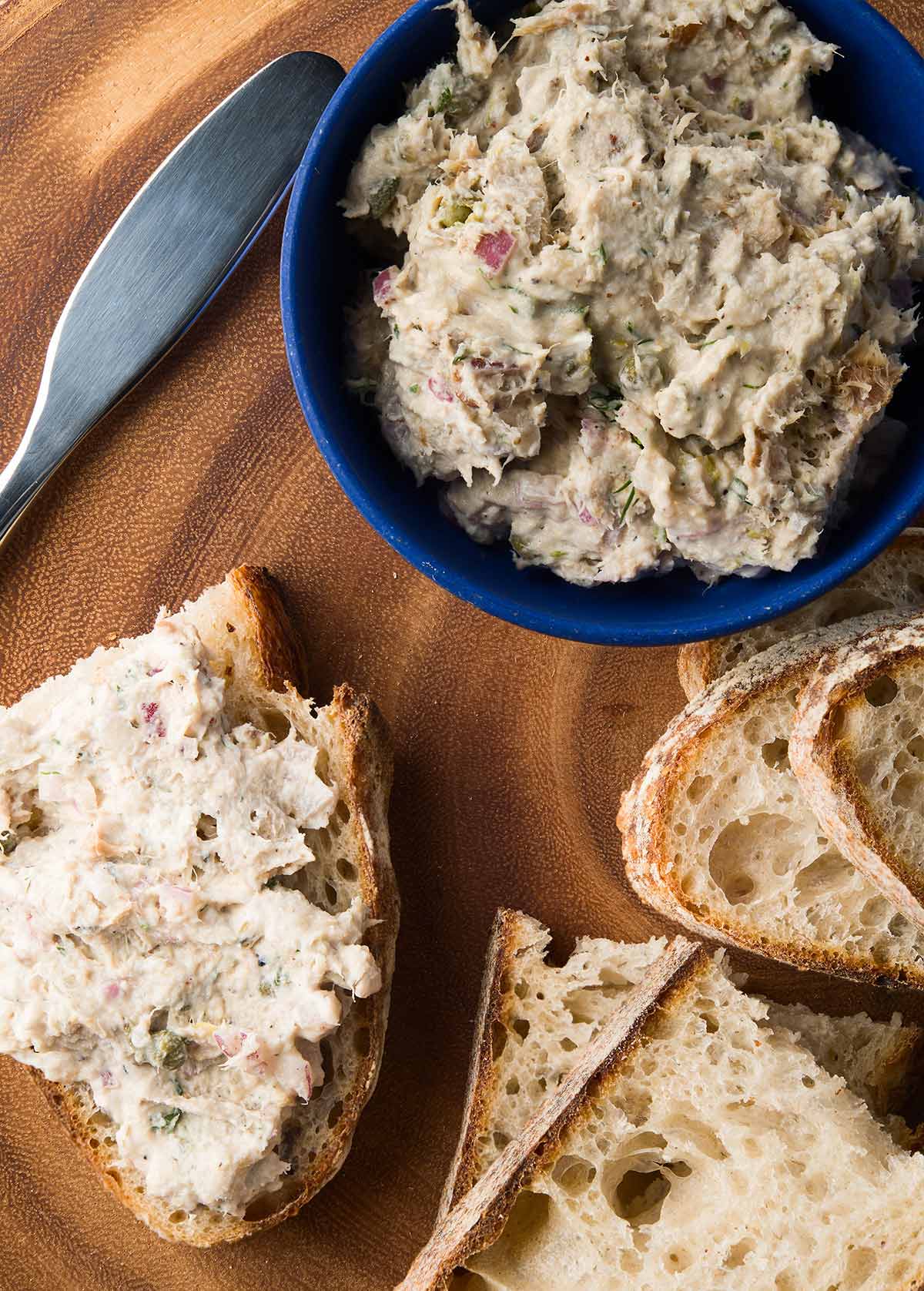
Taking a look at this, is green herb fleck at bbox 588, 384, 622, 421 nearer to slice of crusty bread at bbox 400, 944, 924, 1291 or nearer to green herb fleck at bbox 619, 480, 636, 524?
green herb fleck at bbox 619, 480, 636, 524

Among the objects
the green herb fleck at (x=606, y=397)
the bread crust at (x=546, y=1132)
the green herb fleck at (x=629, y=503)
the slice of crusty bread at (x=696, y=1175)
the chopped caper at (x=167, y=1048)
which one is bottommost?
the slice of crusty bread at (x=696, y=1175)

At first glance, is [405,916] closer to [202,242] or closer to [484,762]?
[484,762]

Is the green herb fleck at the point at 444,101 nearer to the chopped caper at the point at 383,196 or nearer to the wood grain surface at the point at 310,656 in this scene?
the chopped caper at the point at 383,196

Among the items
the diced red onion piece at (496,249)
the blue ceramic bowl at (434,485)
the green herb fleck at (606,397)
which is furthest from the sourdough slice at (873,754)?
the diced red onion piece at (496,249)

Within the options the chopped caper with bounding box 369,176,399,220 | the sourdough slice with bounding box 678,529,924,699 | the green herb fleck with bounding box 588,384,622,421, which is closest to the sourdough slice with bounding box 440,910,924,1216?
the sourdough slice with bounding box 678,529,924,699

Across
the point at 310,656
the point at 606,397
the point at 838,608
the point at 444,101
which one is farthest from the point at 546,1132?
the point at 444,101

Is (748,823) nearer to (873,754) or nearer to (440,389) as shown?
(873,754)
